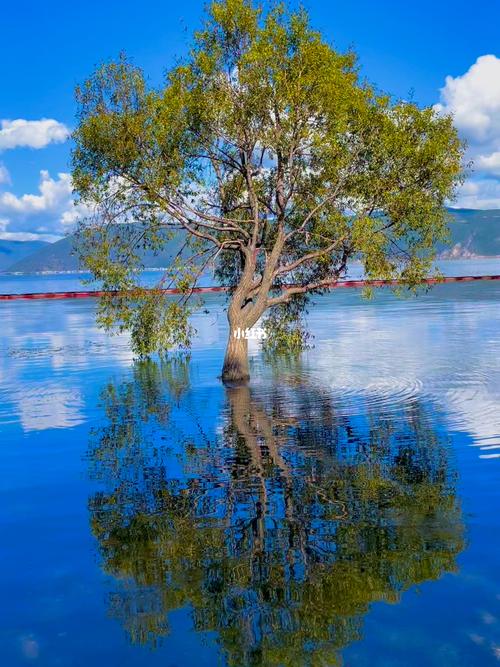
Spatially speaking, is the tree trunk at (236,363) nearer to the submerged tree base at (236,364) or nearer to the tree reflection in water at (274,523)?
the submerged tree base at (236,364)

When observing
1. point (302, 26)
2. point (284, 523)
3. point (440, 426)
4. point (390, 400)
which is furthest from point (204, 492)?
point (302, 26)

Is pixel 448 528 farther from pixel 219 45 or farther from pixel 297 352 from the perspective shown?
pixel 297 352

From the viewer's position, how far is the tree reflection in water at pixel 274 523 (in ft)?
36.0

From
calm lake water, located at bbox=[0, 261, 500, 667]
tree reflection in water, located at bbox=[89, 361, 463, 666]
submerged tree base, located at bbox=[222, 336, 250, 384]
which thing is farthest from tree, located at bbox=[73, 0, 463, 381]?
tree reflection in water, located at bbox=[89, 361, 463, 666]

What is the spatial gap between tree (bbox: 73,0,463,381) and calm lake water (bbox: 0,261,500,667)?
18.9ft

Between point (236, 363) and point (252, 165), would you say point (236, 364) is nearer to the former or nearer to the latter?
point (236, 363)

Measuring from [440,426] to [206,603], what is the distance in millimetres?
13556

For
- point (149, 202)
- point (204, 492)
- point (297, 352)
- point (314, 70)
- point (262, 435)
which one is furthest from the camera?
point (297, 352)

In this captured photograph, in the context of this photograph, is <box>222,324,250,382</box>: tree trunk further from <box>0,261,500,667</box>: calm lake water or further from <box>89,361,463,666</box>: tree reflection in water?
<box>89,361,463,666</box>: tree reflection in water

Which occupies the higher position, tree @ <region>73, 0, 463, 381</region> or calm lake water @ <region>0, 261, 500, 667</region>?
tree @ <region>73, 0, 463, 381</region>

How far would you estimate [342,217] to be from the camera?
114 ft

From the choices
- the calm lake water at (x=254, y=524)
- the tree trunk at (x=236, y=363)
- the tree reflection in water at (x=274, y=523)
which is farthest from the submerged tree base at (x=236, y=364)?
the tree reflection in water at (x=274, y=523)

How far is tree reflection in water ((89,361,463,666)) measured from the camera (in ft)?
36.0

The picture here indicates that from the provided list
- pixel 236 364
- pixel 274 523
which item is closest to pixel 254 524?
pixel 274 523
